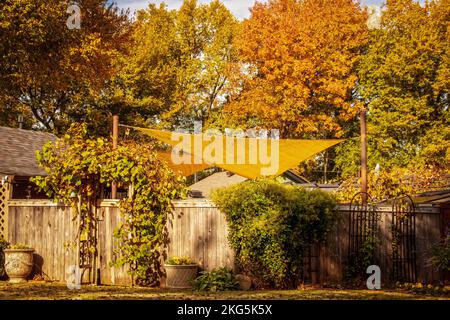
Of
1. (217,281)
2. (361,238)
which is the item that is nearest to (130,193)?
(217,281)

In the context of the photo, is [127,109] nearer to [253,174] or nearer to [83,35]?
[83,35]

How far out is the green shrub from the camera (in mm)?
12945

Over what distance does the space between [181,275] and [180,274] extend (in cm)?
3

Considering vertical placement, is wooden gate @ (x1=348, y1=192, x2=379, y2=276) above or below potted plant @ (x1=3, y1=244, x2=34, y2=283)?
above

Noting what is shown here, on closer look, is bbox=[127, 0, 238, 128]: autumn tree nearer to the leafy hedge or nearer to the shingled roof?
the shingled roof

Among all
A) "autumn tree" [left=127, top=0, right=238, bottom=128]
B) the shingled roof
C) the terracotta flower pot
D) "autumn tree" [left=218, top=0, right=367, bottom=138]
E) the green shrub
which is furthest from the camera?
"autumn tree" [left=127, top=0, right=238, bottom=128]

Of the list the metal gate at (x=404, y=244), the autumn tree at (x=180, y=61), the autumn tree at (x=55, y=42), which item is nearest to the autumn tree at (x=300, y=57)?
the autumn tree at (x=180, y=61)

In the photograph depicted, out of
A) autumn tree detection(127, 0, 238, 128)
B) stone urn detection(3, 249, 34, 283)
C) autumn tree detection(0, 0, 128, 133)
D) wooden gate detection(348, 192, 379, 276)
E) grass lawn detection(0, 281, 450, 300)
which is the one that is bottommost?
grass lawn detection(0, 281, 450, 300)

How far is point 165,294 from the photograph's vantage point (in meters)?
11.8

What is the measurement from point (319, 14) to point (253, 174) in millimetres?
19493

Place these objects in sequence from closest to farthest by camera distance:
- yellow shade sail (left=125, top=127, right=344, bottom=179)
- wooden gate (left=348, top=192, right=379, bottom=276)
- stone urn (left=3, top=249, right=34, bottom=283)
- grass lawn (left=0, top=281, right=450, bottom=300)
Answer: grass lawn (left=0, top=281, right=450, bottom=300), wooden gate (left=348, top=192, right=379, bottom=276), stone urn (left=3, top=249, right=34, bottom=283), yellow shade sail (left=125, top=127, right=344, bottom=179)

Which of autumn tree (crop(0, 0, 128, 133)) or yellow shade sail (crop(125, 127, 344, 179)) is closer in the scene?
yellow shade sail (crop(125, 127, 344, 179))

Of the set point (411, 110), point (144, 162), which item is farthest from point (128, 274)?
point (411, 110)

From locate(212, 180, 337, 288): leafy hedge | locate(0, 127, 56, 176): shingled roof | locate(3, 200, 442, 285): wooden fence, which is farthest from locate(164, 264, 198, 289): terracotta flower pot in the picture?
locate(0, 127, 56, 176): shingled roof
